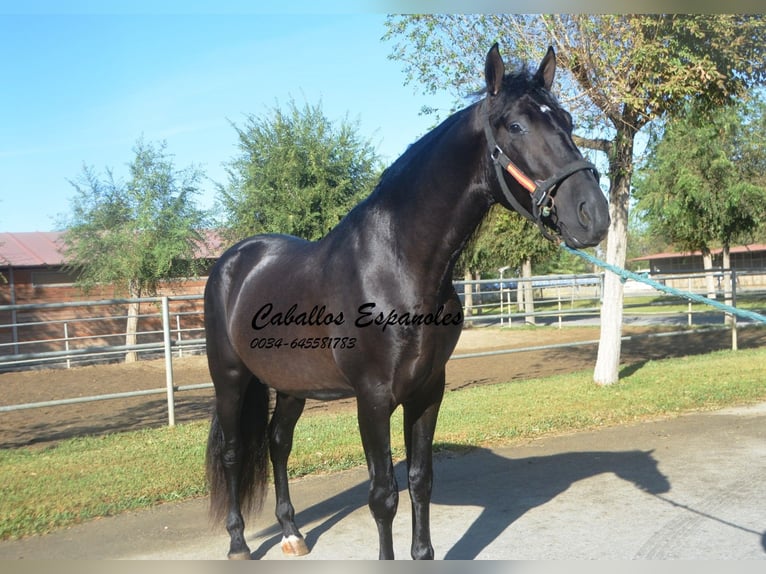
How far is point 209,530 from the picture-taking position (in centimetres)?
412

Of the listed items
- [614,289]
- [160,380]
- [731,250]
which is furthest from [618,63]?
[731,250]

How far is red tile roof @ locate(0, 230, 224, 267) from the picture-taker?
77.5 feet

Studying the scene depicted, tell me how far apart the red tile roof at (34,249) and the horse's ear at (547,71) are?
20039mm

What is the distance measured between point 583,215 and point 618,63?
21.9 ft

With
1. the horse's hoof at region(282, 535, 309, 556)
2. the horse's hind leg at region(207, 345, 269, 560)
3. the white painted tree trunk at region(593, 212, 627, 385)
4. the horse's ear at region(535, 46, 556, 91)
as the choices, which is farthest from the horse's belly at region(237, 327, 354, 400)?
the white painted tree trunk at region(593, 212, 627, 385)

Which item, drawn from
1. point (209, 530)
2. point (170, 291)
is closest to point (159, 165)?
point (170, 291)

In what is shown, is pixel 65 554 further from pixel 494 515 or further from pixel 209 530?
pixel 494 515

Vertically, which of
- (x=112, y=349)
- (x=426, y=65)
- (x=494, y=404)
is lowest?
(x=494, y=404)

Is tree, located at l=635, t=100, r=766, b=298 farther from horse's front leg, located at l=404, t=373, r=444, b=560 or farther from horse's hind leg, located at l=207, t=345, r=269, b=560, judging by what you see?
horse's front leg, located at l=404, t=373, r=444, b=560

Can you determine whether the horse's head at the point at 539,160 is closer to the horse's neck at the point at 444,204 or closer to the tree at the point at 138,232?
the horse's neck at the point at 444,204

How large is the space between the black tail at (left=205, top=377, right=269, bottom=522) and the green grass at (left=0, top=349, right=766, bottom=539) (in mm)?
1044

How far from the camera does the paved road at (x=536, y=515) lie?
3479 millimetres

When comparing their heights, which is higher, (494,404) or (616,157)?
(616,157)

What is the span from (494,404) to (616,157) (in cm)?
394
